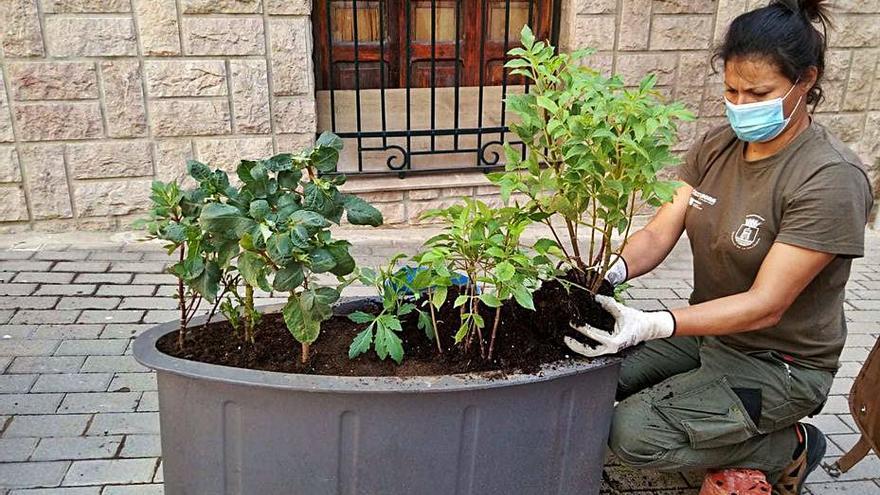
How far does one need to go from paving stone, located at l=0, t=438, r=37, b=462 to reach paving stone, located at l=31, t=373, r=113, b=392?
0.32 meters

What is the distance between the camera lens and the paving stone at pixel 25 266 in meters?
3.96

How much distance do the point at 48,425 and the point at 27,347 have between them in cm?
65

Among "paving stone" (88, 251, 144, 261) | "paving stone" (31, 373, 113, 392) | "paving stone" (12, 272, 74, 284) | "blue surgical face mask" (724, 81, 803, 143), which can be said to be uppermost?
"blue surgical face mask" (724, 81, 803, 143)

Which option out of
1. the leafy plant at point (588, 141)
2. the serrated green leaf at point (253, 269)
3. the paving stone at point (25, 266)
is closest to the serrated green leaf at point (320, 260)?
the serrated green leaf at point (253, 269)

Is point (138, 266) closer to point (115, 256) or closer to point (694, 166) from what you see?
point (115, 256)

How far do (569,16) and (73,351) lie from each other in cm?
329

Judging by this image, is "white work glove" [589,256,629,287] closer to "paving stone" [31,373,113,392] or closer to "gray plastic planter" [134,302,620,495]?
"gray plastic planter" [134,302,620,495]

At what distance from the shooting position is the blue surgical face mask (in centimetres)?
204

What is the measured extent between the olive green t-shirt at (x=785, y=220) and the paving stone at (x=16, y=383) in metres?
2.55

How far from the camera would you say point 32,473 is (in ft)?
8.11

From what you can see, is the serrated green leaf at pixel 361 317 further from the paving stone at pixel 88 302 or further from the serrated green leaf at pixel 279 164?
the paving stone at pixel 88 302

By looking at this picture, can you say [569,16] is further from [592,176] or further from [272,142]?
[592,176]

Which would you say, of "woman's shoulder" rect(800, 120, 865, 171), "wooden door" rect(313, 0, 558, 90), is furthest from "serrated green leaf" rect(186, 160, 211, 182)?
"wooden door" rect(313, 0, 558, 90)

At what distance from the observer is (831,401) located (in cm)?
308
